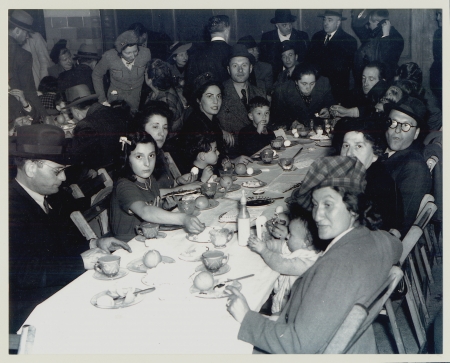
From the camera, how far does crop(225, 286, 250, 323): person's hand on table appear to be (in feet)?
5.42

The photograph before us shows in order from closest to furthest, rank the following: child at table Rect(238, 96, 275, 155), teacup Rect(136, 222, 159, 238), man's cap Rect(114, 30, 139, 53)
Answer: teacup Rect(136, 222, 159, 238) → child at table Rect(238, 96, 275, 155) → man's cap Rect(114, 30, 139, 53)

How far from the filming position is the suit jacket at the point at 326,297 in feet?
4.92

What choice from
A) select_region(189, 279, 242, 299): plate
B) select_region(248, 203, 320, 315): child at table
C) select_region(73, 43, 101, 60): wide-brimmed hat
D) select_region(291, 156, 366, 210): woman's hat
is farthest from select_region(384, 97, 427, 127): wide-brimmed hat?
select_region(73, 43, 101, 60): wide-brimmed hat

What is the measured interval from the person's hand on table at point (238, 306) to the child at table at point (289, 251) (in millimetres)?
395

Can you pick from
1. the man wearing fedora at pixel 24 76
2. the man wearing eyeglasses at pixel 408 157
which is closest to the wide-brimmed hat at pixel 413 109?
the man wearing eyeglasses at pixel 408 157

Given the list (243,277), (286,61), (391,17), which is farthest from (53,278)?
(391,17)

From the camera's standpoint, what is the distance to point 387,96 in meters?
4.50

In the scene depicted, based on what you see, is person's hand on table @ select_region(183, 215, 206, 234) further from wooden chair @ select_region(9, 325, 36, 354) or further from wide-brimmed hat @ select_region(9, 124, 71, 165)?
wooden chair @ select_region(9, 325, 36, 354)

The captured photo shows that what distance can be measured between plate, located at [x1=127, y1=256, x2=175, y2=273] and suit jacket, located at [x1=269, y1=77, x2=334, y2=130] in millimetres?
3635

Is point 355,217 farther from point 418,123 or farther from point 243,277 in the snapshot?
point 418,123

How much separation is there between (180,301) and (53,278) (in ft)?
2.95

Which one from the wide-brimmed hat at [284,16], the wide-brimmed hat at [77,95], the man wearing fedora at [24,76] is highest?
the wide-brimmed hat at [284,16]

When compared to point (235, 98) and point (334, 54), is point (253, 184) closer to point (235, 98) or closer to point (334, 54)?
point (235, 98)

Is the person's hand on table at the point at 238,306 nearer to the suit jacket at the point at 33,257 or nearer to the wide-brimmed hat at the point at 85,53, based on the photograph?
the suit jacket at the point at 33,257
